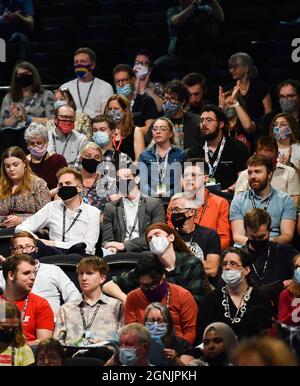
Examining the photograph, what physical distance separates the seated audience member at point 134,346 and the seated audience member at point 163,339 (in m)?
0.24

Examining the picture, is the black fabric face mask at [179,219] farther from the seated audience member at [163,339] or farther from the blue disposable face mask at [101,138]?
the blue disposable face mask at [101,138]

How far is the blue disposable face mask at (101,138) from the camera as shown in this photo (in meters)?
9.10

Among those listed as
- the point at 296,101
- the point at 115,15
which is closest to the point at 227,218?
the point at 296,101

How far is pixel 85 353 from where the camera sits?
21.8ft

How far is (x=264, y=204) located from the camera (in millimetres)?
8094

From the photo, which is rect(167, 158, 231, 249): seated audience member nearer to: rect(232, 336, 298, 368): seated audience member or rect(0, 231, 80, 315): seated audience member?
rect(0, 231, 80, 315): seated audience member

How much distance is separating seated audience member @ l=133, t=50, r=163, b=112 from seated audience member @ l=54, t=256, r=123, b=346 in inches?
129

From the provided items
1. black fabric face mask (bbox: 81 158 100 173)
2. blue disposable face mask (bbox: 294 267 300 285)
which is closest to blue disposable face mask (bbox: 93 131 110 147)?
black fabric face mask (bbox: 81 158 100 173)

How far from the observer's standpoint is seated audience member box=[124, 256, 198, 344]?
694 centimetres

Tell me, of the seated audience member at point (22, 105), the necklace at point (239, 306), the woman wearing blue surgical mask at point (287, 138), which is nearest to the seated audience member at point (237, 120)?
the woman wearing blue surgical mask at point (287, 138)

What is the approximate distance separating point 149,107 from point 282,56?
1.45 metres

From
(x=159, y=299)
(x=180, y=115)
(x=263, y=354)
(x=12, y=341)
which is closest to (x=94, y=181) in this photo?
(x=180, y=115)

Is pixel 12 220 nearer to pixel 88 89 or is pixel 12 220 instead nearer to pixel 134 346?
pixel 88 89

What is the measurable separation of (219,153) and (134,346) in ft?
10.1
